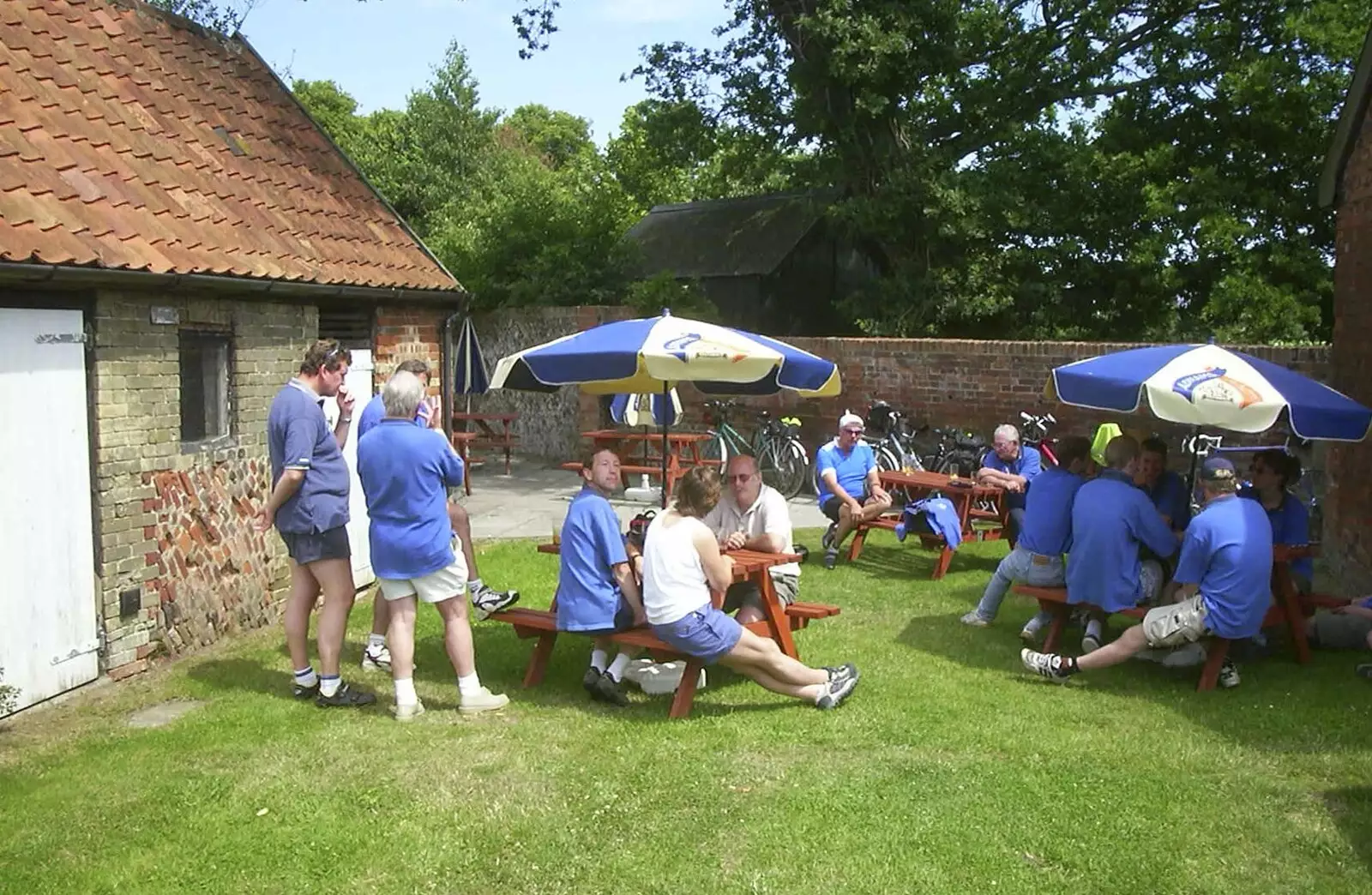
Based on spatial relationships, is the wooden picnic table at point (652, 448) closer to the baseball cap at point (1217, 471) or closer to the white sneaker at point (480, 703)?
the white sneaker at point (480, 703)

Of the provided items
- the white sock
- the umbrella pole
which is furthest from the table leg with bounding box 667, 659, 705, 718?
the umbrella pole

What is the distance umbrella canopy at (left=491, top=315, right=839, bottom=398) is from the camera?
23.8 ft

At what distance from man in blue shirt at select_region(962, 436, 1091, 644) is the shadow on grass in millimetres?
2704

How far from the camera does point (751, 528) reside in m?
7.62

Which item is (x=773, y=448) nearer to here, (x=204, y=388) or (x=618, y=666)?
(x=204, y=388)

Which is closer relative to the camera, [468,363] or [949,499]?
[949,499]

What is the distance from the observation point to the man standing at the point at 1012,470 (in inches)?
406

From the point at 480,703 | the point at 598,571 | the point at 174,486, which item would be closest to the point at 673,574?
the point at 598,571

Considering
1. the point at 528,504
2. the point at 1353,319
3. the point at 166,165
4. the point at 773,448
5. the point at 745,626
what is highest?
the point at 166,165

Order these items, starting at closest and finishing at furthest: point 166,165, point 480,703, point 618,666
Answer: point 480,703
point 618,666
point 166,165

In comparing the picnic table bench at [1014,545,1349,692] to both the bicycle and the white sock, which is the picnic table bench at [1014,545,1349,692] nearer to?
the white sock

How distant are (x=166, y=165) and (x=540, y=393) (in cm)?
1250

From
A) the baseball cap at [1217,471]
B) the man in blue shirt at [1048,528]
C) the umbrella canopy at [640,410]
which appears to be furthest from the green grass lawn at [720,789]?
the umbrella canopy at [640,410]

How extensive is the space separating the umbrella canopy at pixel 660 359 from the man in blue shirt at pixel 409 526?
973 millimetres
